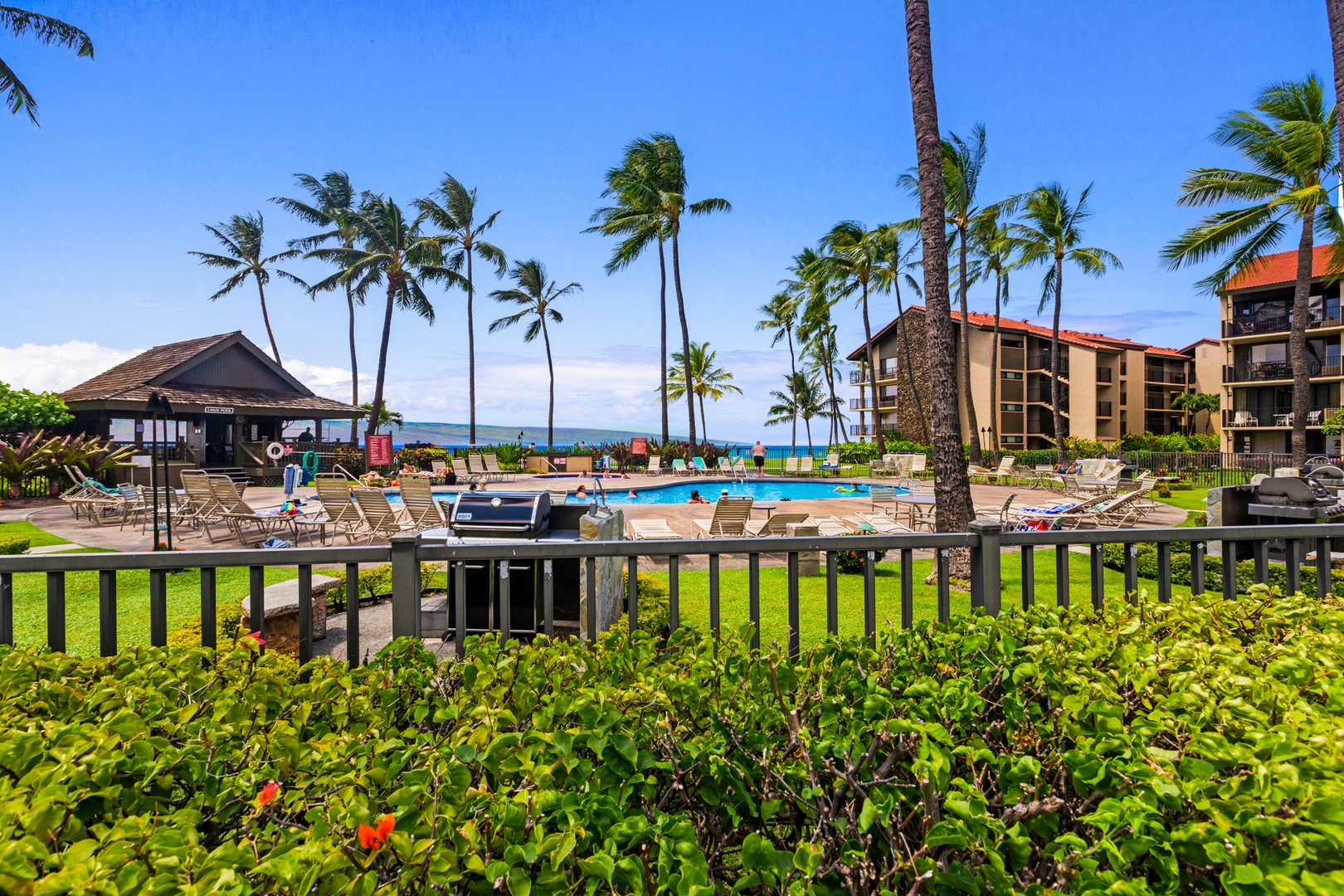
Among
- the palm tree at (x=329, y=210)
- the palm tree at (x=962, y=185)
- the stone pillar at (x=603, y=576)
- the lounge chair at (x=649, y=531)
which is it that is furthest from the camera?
the palm tree at (x=329, y=210)

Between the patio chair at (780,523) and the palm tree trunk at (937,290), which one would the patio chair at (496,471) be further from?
the palm tree trunk at (937,290)

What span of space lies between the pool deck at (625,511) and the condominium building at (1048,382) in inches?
831

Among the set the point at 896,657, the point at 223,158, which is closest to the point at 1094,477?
the point at 896,657

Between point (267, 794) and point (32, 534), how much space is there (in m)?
14.8

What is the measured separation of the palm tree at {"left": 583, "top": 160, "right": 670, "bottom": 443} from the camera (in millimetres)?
29422

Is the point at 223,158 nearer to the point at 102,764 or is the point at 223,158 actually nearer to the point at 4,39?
the point at 4,39

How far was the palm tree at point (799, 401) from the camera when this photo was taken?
195ft

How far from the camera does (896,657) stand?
2.16 metres

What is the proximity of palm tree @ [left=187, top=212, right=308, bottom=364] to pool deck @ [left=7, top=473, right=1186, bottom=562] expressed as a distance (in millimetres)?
25279

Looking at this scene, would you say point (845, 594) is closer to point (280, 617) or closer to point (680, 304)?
point (280, 617)

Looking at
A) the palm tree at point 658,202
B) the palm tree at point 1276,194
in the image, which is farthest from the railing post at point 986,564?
the palm tree at point 658,202

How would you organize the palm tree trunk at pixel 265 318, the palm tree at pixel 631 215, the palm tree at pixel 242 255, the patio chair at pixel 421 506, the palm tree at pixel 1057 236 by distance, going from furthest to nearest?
the palm tree trunk at pixel 265 318 → the palm tree at pixel 242 255 → the palm tree at pixel 1057 236 → the palm tree at pixel 631 215 → the patio chair at pixel 421 506

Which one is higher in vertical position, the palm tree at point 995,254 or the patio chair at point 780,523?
the palm tree at point 995,254

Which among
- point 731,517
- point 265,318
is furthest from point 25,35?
point 265,318
